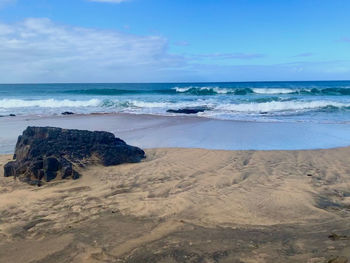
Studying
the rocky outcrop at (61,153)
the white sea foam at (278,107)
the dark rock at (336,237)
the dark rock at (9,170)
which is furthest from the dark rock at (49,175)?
the white sea foam at (278,107)

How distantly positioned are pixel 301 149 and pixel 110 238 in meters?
6.33

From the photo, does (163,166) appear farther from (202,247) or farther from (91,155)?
(202,247)

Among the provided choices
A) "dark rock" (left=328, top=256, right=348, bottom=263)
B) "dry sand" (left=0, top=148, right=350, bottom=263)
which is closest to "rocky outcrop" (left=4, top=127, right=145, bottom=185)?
"dry sand" (left=0, top=148, right=350, bottom=263)

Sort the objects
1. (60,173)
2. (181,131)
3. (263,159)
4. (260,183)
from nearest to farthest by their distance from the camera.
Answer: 1. (260,183)
2. (60,173)
3. (263,159)
4. (181,131)

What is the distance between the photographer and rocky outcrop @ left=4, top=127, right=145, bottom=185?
605cm

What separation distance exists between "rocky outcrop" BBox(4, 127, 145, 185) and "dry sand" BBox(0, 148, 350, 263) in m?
0.29

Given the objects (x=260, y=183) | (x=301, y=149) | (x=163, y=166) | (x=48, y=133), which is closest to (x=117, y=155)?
(x=163, y=166)

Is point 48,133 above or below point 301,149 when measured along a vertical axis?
above

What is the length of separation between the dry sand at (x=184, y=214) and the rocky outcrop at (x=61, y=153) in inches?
11.4

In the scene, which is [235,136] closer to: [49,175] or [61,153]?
[61,153]

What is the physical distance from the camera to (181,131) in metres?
12.2

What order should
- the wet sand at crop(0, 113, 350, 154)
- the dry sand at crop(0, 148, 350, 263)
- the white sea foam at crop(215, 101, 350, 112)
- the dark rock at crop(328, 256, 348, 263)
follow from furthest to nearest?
1. the white sea foam at crop(215, 101, 350, 112)
2. the wet sand at crop(0, 113, 350, 154)
3. the dry sand at crop(0, 148, 350, 263)
4. the dark rock at crop(328, 256, 348, 263)

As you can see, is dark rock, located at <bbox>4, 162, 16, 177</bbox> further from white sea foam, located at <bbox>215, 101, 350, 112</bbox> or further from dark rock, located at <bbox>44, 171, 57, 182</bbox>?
white sea foam, located at <bbox>215, 101, 350, 112</bbox>

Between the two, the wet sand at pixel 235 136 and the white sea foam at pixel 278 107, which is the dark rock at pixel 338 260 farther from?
the white sea foam at pixel 278 107
